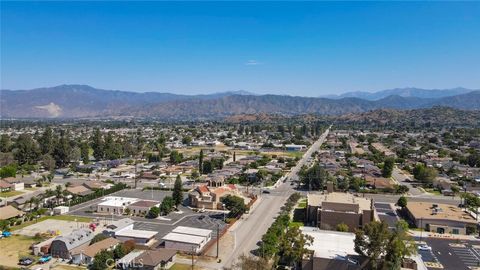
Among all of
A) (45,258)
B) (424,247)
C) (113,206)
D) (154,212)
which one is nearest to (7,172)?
(113,206)

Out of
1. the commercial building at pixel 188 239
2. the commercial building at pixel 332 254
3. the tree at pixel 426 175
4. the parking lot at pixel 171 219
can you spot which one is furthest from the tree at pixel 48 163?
the tree at pixel 426 175

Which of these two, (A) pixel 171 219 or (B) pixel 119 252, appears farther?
(A) pixel 171 219

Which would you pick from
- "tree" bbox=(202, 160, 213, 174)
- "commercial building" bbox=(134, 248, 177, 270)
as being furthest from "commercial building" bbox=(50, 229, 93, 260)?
"tree" bbox=(202, 160, 213, 174)

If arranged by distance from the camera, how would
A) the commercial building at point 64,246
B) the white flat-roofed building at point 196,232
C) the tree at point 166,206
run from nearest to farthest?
the commercial building at point 64,246 → the white flat-roofed building at point 196,232 → the tree at point 166,206

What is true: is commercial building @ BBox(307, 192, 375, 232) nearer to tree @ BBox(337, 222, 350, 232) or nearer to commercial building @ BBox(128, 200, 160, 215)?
tree @ BBox(337, 222, 350, 232)

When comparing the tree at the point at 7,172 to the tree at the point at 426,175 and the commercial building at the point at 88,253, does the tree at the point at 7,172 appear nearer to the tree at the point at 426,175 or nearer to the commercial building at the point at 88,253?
the commercial building at the point at 88,253

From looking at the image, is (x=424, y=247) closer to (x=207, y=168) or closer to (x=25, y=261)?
(x=25, y=261)
